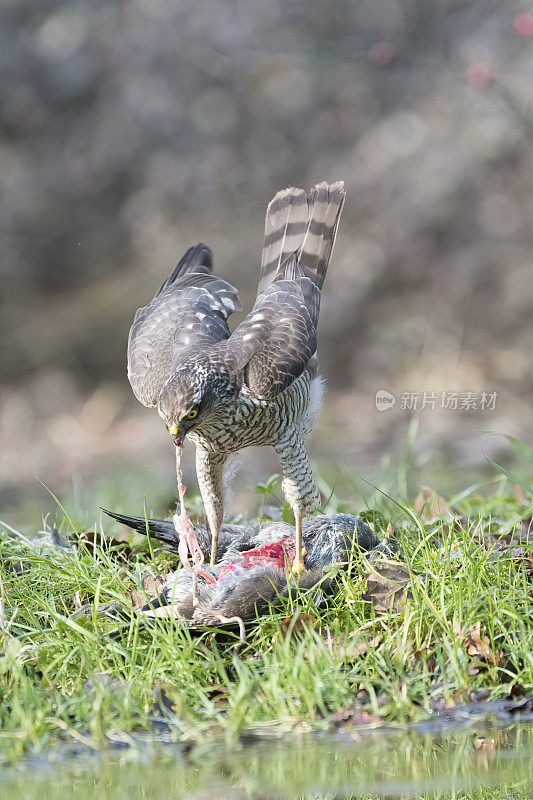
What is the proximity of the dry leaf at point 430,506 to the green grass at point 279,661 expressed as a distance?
676mm

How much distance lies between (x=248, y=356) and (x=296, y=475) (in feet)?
1.68

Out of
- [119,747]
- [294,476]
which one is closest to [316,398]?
[294,476]

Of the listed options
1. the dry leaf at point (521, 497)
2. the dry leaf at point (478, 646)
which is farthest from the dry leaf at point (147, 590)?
the dry leaf at point (521, 497)

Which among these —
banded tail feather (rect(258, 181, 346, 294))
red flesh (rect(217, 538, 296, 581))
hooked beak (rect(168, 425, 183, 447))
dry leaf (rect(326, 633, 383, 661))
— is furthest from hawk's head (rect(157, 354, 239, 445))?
banded tail feather (rect(258, 181, 346, 294))

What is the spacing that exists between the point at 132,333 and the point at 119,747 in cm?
217

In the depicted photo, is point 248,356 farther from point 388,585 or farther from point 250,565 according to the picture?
point 388,585

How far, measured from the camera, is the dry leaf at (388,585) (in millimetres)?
2910

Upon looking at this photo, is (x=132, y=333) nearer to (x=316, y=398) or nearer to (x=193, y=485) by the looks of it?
(x=316, y=398)

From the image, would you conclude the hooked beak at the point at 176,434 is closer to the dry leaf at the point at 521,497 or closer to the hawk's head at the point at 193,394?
the hawk's head at the point at 193,394

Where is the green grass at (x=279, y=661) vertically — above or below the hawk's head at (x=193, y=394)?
below

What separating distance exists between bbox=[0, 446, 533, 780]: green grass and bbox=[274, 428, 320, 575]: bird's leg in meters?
0.49

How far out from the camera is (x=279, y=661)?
2.71 meters

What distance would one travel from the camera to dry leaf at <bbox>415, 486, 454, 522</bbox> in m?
3.89

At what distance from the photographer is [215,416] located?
3551 millimetres
